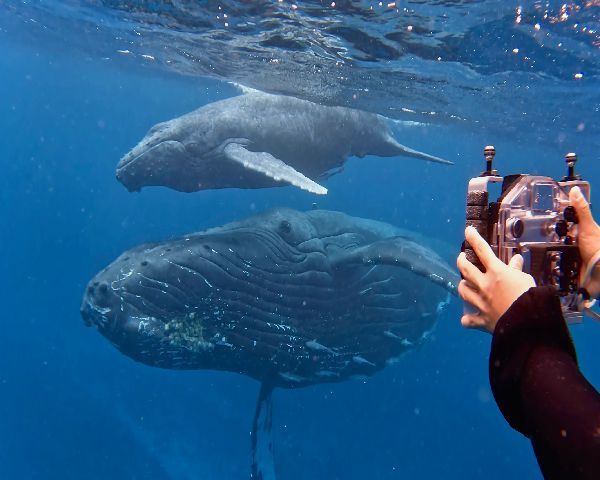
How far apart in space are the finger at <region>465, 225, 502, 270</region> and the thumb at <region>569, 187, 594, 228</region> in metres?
0.69

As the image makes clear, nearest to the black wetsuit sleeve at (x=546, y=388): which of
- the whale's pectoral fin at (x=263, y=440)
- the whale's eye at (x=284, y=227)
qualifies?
the whale's eye at (x=284, y=227)

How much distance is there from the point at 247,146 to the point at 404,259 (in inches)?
183

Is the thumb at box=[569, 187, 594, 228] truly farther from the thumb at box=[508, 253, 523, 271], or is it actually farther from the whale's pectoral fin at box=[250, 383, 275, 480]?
the whale's pectoral fin at box=[250, 383, 275, 480]

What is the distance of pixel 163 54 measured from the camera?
20.8 m

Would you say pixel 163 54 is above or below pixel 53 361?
above

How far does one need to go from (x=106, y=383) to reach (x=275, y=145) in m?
23.2

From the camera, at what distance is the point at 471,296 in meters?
2.38

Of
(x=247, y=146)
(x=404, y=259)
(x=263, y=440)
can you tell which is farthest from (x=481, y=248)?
(x=263, y=440)

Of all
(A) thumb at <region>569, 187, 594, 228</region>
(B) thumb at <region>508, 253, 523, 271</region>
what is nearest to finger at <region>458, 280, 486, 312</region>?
(B) thumb at <region>508, 253, 523, 271</region>

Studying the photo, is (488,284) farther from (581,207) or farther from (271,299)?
(271,299)

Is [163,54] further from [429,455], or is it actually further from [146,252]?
[429,455]

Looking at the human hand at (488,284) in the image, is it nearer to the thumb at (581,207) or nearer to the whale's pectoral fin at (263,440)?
the thumb at (581,207)

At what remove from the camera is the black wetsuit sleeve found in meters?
1.59

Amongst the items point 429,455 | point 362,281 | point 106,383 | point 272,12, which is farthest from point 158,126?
point 106,383
